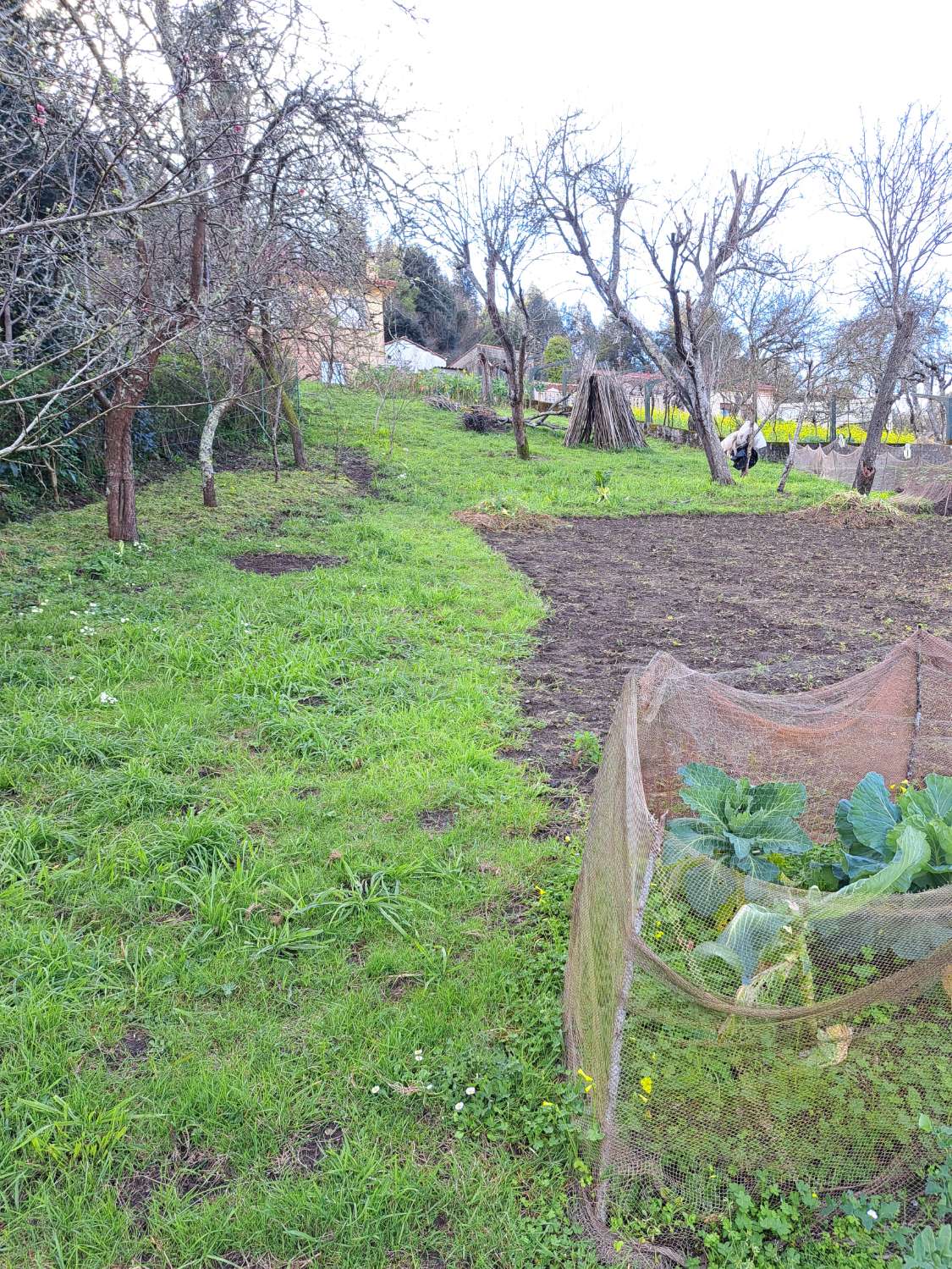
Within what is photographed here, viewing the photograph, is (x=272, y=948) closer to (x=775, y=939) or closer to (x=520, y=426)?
(x=775, y=939)

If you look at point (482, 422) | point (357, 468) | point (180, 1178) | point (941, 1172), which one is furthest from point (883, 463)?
point (180, 1178)

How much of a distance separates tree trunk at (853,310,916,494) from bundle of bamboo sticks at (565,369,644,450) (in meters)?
7.13

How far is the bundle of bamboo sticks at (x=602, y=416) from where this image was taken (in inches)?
771

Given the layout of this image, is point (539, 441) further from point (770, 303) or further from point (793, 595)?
point (793, 595)

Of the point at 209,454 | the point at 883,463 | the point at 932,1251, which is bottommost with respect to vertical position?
the point at 932,1251

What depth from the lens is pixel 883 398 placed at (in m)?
13.3

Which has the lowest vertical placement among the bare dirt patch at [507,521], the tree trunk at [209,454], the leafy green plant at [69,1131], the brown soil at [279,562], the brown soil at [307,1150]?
the brown soil at [307,1150]

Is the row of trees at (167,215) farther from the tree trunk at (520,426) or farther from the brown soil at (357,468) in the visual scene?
the tree trunk at (520,426)

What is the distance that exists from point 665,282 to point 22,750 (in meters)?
13.3

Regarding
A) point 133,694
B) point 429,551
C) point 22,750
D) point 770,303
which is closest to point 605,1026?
point 22,750

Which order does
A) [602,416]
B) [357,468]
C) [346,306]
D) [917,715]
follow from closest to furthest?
[917,715] < [346,306] < [357,468] < [602,416]

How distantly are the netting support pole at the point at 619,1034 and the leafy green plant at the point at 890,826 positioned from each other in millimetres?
838

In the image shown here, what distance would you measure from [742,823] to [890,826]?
41cm

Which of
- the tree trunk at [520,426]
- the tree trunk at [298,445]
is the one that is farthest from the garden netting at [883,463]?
the tree trunk at [298,445]
